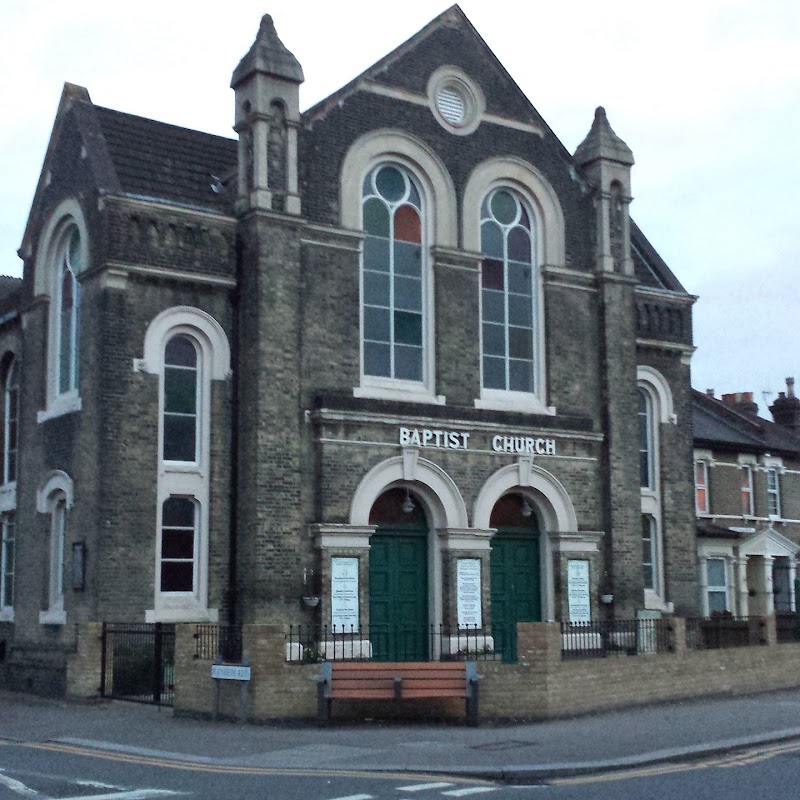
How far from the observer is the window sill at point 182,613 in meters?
20.8

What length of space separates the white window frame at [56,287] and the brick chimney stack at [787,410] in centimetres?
2598

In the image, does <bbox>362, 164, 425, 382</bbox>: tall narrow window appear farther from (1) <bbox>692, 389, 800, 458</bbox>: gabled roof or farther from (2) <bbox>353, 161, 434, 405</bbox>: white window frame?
(1) <bbox>692, 389, 800, 458</bbox>: gabled roof

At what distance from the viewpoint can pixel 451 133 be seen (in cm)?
2456

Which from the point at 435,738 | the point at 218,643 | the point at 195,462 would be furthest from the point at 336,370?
the point at 435,738

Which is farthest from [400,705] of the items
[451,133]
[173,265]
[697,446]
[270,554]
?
[697,446]

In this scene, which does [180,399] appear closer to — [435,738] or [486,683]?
[486,683]

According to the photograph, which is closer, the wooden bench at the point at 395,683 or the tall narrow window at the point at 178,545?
the wooden bench at the point at 395,683

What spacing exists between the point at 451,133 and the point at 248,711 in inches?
486

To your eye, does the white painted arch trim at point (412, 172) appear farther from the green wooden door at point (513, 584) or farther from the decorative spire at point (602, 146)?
the green wooden door at point (513, 584)

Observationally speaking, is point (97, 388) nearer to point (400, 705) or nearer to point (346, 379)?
point (346, 379)

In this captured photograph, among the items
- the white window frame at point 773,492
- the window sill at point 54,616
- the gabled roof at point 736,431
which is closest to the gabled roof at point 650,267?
the gabled roof at point 736,431

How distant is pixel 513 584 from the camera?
24.2 m

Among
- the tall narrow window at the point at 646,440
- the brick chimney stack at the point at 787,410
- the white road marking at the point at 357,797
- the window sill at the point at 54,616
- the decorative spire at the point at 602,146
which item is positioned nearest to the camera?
the white road marking at the point at 357,797

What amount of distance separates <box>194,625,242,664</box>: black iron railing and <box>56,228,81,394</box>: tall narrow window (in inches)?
221
